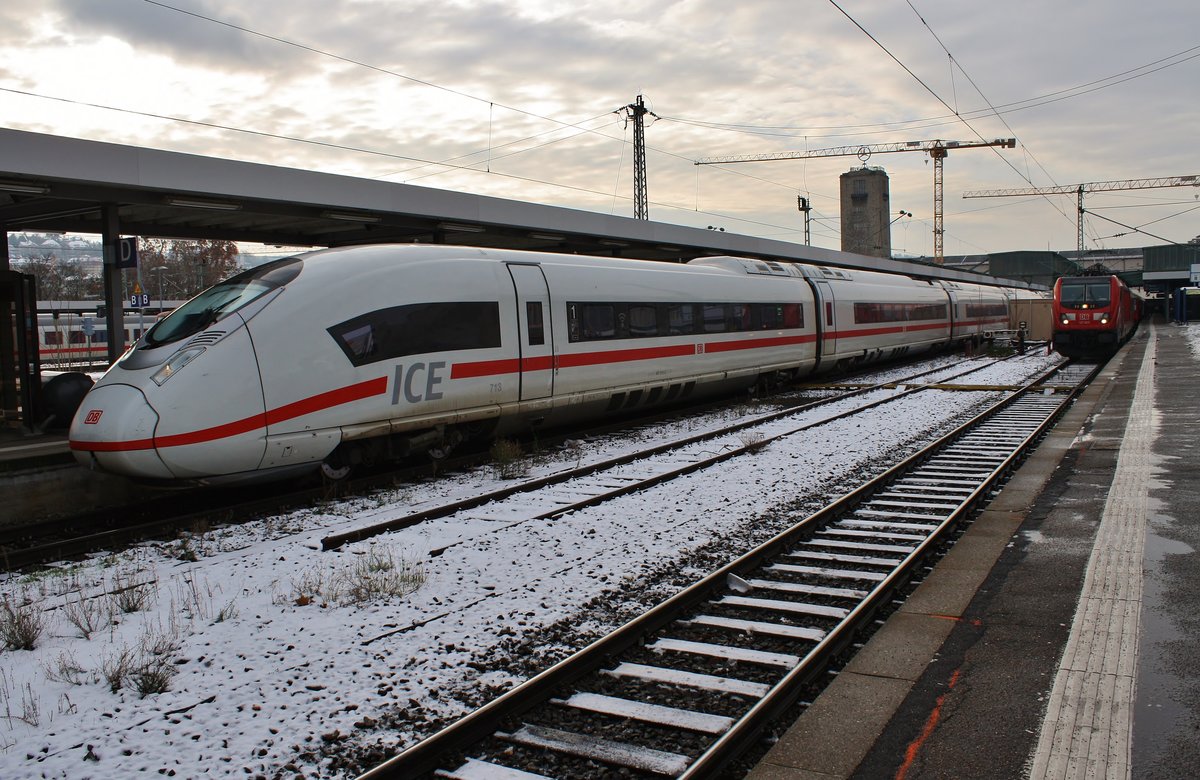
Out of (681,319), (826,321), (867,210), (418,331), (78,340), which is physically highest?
(867,210)

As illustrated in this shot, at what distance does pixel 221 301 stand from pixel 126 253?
16.0 ft

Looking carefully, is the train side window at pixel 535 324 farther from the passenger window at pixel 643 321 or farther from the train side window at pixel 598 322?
the passenger window at pixel 643 321

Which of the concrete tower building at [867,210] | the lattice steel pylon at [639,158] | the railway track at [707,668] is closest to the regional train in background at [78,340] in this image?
the lattice steel pylon at [639,158]

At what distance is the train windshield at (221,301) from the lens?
9273 mm

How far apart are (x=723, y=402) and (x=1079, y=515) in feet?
35.9

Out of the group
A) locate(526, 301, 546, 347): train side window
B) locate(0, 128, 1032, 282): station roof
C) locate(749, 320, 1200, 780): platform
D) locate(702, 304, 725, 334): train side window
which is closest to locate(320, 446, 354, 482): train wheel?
locate(526, 301, 546, 347): train side window

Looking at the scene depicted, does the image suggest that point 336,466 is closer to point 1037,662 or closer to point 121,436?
point 121,436

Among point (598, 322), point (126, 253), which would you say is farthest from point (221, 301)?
point (598, 322)

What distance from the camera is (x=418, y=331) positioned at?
10.7 m

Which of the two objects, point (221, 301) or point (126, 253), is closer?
point (221, 301)

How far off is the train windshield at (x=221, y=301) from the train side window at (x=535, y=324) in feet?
10.8

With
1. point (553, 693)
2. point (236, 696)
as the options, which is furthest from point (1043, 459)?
point (236, 696)

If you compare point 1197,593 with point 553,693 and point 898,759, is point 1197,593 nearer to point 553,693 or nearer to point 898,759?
point 898,759

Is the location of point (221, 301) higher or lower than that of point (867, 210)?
lower
